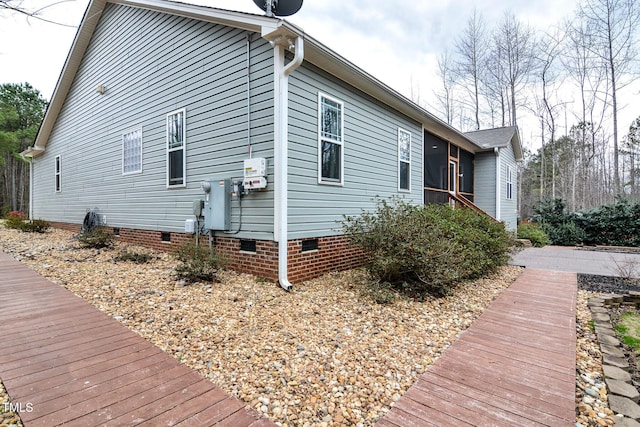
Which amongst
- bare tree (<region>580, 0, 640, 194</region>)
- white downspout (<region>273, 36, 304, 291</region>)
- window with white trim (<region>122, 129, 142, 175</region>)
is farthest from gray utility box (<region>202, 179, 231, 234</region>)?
bare tree (<region>580, 0, 640, 194</region>)

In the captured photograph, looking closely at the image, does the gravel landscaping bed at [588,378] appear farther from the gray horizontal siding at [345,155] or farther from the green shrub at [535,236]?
the green shrub at [535,236]

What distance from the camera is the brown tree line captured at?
54.5ft

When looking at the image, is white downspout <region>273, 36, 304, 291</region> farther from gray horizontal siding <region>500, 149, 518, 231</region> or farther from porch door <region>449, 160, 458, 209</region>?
gray horizontal siding <region>500, 149, 518, 231</region>

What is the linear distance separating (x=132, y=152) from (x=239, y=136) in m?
4.48

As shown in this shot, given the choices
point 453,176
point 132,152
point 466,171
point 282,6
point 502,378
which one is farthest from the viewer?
point 466,171

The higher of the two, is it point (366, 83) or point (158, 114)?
point (366, 83)

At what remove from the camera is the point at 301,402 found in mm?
2133

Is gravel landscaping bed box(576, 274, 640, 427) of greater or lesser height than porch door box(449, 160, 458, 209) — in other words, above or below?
below

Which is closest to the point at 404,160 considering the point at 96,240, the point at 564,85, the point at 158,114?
the point at 158,114

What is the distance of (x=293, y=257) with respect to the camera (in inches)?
195

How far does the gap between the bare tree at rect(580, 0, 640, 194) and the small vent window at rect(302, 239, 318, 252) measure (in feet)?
57.9

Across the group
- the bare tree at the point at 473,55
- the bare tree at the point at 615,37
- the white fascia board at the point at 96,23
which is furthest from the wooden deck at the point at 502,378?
the bare tree at the point at 473,55

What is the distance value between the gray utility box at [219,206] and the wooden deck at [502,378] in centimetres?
397

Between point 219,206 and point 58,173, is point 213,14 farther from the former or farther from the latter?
point 58,173
